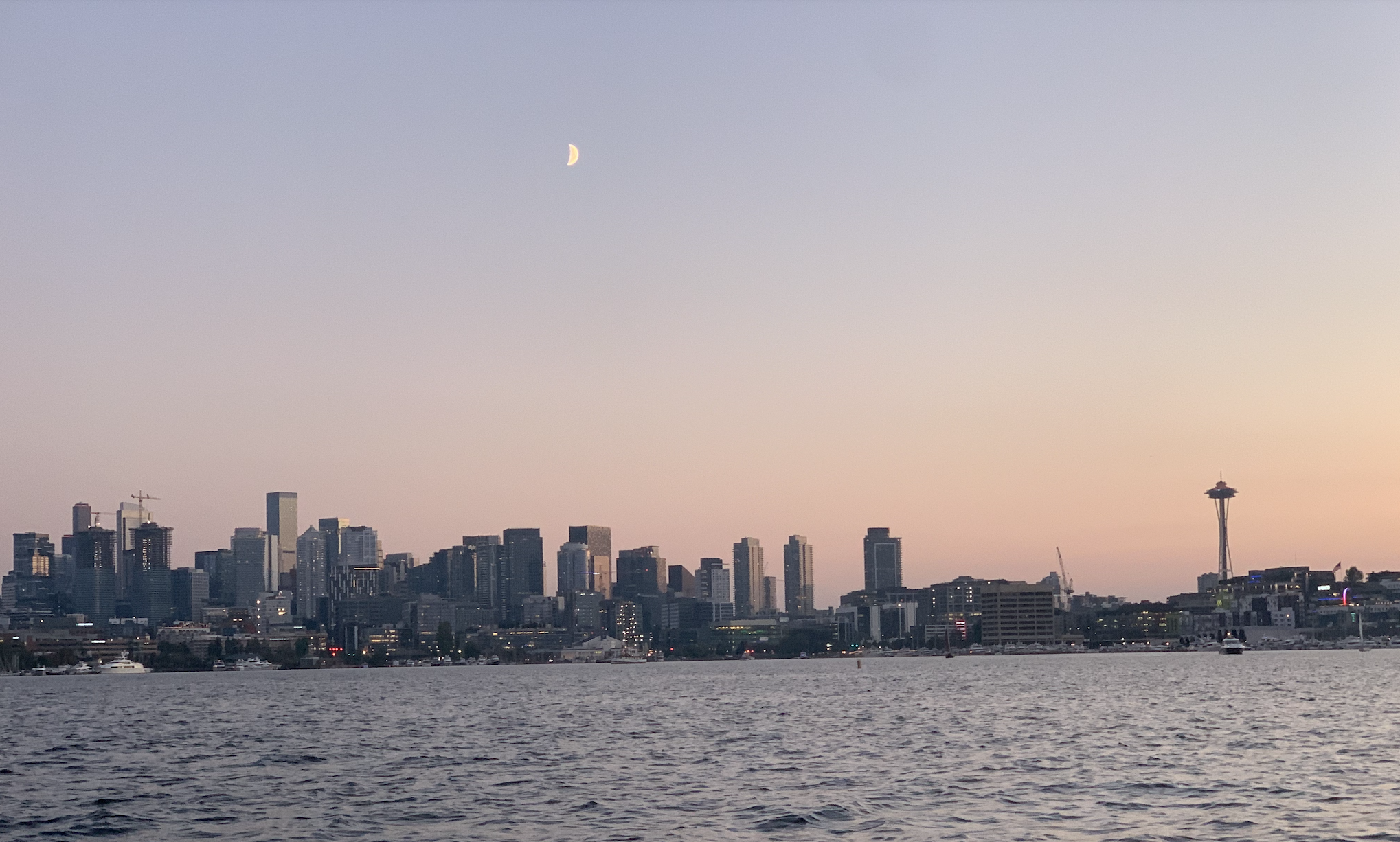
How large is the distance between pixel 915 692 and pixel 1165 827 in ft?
428

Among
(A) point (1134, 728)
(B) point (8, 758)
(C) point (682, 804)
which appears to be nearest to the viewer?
(C) point (682, 804)

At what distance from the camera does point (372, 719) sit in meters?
134

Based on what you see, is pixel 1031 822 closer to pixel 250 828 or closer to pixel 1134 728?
pixel 250 828

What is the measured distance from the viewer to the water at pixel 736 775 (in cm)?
5338

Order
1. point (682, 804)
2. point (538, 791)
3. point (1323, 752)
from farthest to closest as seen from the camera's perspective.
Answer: point (1323, 752)
point (538, 791)
point (682, 804)

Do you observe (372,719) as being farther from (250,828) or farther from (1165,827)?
(1165,827)

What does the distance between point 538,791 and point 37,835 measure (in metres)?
20.7

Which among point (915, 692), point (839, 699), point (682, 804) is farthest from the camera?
point (915, 692)

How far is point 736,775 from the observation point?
71188 mm

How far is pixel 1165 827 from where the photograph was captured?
166ft

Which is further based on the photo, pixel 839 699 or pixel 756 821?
pixel 839 699

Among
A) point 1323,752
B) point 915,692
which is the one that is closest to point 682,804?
point 1323,752

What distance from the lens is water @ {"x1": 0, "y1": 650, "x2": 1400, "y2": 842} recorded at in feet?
175

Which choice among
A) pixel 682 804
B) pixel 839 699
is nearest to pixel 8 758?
pixel 682 804
